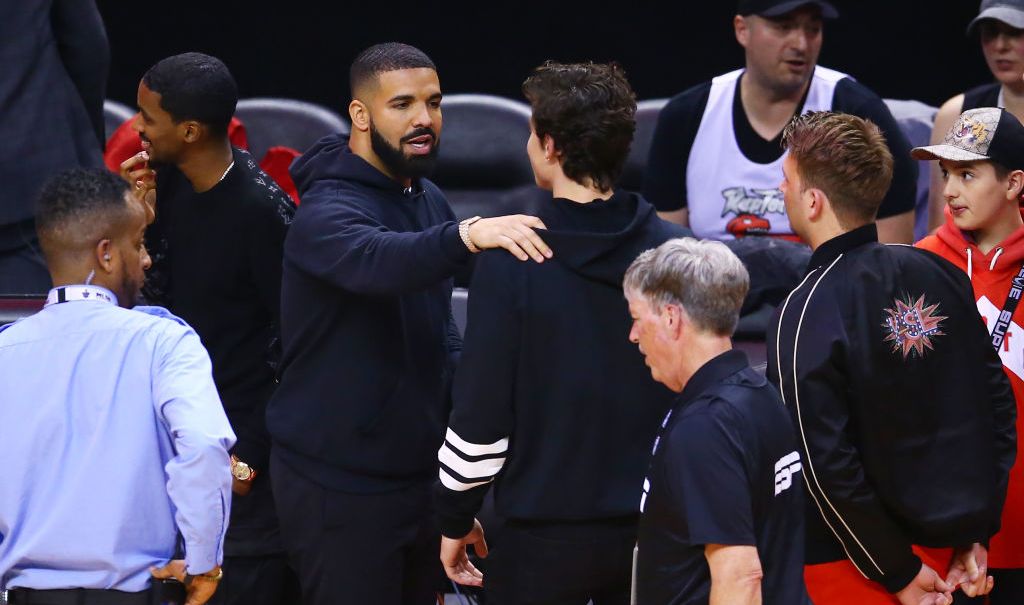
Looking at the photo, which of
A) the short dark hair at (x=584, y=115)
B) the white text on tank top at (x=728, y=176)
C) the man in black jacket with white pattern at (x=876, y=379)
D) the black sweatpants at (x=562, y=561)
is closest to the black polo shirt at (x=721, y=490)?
the black sweatpants at (x=562, y=561)

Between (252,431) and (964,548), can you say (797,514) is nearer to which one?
(964,548)

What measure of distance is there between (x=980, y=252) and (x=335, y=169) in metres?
1.33

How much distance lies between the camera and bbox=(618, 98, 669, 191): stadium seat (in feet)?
17.9

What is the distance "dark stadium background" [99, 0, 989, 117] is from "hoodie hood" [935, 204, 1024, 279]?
3.62 metres

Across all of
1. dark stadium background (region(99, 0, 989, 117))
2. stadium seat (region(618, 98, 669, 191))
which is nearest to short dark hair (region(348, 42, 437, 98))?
stadium seat (region(618, 98, 669, 191))

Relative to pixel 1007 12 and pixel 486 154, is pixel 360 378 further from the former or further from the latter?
pixel 486 154

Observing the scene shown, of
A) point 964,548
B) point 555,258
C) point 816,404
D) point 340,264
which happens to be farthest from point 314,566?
point 964,548

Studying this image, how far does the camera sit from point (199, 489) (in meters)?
2.43

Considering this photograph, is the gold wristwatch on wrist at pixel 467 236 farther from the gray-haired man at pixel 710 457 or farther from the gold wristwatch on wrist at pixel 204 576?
the gold wristwatch on wrist at pixel 204 576

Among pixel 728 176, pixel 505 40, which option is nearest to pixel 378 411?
pixel 728 176

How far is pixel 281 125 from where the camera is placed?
5676mm

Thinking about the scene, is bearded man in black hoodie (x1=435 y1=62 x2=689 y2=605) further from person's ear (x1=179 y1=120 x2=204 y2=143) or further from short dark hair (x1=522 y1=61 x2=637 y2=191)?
person's ear (x1=179 y1=120 x2=204 y2=143)

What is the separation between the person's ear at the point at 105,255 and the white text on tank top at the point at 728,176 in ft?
5.87

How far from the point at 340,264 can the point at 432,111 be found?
43 centimetres
